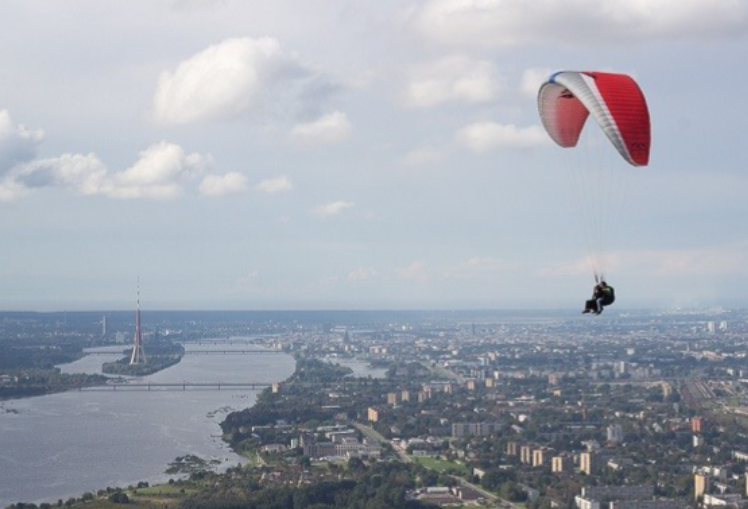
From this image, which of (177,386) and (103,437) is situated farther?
(177,386)

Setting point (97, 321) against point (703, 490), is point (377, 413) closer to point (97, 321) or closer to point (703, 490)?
point (703, 490)

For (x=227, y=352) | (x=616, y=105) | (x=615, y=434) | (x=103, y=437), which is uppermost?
(x=616, y=105)

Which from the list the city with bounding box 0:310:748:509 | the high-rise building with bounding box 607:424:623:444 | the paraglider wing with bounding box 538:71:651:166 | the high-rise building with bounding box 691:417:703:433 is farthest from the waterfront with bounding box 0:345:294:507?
the paraglider wing with bounding box 538:71:651:166

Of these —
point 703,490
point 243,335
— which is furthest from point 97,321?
point 703,490

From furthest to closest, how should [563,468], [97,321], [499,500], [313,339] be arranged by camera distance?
[97,321], [313,339], [563,468], [499,500]

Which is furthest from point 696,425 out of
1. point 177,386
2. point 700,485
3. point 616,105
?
point 616,105

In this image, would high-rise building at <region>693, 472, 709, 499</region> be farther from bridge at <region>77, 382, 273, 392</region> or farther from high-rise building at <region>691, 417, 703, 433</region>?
bridge at <region>77, 382, 273, 392</region>

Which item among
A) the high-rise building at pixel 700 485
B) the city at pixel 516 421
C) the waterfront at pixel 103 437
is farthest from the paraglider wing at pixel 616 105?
the high-rise building at pixel 700 485

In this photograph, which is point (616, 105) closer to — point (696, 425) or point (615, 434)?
point (615, 434)
